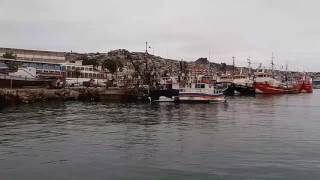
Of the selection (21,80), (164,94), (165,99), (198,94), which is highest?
(21,80)

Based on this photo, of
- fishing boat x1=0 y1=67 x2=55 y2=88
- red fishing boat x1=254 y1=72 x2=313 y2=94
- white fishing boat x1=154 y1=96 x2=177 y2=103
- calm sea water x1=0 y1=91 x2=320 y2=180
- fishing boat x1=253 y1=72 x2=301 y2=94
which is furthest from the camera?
red fishing boat x1=254 y1=72 x2=313 y2=94

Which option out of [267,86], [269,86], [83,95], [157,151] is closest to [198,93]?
[83,95]

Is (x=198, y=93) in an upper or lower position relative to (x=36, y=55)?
lower

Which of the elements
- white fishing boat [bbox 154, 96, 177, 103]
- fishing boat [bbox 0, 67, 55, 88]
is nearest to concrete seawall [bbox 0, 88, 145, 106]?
white fishing boat [bbox 154, 96, 177, 103]

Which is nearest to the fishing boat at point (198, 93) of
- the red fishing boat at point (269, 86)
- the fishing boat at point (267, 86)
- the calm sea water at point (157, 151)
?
the calm sea water at point (157, 151)

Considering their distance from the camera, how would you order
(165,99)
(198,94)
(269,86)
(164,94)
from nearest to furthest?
(198,94)
(165,99)
(164,94)
(269,86)

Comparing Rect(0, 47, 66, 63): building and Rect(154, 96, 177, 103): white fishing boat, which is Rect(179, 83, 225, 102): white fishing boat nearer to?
Rect(154, 96, 177, 103): white fishing boat

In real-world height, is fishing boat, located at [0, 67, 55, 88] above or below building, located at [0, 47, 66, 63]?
below

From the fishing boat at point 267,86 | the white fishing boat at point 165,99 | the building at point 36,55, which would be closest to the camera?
the white fishing boat at point 165,99

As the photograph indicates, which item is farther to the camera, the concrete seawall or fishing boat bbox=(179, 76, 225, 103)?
the concrete seawall

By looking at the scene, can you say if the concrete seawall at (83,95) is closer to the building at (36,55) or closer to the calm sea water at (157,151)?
the calm sea water at (157,151)

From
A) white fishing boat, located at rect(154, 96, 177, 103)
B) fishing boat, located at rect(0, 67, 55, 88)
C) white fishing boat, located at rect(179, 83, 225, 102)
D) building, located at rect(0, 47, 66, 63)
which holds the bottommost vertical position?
white fishing boat, located at rect(154, 96, 177, 103)

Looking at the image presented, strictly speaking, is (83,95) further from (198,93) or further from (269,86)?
(269,86)

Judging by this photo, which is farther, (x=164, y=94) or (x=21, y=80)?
(x=21, y=80)
